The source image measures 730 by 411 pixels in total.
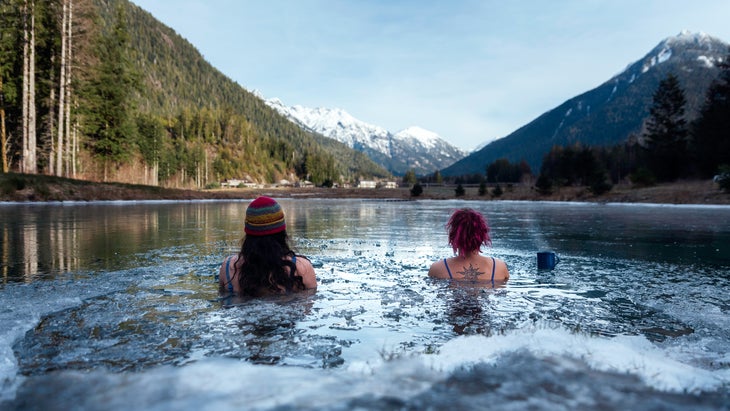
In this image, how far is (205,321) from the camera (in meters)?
3.88

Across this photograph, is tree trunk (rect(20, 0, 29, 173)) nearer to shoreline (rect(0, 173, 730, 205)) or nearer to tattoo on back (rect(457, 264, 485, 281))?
shoreline (rect(0, 173, 730, 205))

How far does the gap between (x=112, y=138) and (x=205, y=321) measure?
46787mm

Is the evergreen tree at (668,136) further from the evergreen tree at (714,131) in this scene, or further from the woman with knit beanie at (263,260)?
the woman with knit beanie at (263,260)

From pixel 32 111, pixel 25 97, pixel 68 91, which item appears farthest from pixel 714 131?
pixel 25 97

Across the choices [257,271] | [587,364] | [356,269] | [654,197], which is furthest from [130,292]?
[654,197]

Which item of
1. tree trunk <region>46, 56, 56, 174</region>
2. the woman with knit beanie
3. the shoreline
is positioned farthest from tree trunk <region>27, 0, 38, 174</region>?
the woman with knit beanie

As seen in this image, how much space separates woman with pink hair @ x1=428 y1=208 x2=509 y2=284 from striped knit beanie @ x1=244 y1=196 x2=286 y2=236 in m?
2.24

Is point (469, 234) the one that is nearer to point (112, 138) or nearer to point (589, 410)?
point (589, 410)

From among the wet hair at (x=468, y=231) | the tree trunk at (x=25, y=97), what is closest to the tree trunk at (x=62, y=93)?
the tree trunk at (x=25, y=97)

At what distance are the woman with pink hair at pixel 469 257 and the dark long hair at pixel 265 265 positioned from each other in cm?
212

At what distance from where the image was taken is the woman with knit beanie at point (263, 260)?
467 cm

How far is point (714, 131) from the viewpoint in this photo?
4462 cm

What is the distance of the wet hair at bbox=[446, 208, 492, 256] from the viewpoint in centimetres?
542

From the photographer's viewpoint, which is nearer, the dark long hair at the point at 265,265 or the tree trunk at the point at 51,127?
the dark long hair at the point at 265,265
